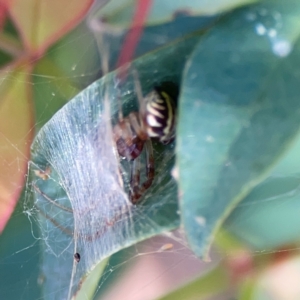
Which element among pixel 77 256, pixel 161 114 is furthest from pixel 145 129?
pixel 77 256

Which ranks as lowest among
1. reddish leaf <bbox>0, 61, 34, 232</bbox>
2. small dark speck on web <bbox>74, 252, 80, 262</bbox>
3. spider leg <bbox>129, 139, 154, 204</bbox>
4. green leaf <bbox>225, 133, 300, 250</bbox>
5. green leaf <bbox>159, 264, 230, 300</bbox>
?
green leaf <bbox>159, 264, 230, 300</bbox>

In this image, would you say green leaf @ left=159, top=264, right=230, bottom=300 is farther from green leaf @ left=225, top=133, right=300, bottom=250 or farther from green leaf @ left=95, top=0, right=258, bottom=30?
green leaf @ left=95, top=0, right=258, bottom=30

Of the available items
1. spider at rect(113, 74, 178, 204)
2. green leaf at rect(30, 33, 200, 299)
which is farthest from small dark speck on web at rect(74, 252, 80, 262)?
spider at rect(113, 74, 178, 204)

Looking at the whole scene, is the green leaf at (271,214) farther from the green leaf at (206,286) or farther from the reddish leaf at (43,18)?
the reddish leaf at (43,18)

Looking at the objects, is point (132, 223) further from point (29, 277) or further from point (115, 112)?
point (29, 277)

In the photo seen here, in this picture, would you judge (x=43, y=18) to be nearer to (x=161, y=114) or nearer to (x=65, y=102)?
(x=65, y=102)
